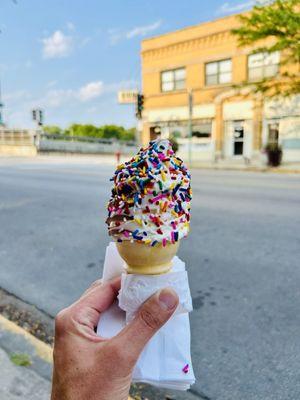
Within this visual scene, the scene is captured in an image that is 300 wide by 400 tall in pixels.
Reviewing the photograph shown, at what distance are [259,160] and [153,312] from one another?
23296 mm

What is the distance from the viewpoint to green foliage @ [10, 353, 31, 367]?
2633 millimetres

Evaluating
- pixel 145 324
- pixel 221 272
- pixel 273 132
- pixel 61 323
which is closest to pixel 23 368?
pixel 61 323

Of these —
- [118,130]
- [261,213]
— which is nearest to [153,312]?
[261,213]

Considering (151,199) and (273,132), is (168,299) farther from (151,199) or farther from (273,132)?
(273,132)

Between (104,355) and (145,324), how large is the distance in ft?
0.61

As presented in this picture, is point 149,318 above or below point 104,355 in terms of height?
above

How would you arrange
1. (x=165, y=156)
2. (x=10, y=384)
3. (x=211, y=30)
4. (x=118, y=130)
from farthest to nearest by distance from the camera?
(x=118, y=130) < (x=211, y=30) < (x=10, y=384) < (x=165, y=156)

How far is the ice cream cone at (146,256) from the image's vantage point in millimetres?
1366

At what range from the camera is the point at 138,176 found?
1.38 metres

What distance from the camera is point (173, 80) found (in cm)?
2759

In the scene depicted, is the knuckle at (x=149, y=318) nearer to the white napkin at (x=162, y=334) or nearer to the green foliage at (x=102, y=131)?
the white napkin at (x=162, y=334)

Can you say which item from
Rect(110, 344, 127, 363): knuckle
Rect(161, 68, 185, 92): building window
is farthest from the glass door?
Rect(110, 344, 127, 363): knuckle

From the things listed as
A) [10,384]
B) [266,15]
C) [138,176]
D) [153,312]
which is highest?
[266,15]

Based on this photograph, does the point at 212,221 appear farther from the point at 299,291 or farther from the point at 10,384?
the point at 10,384
